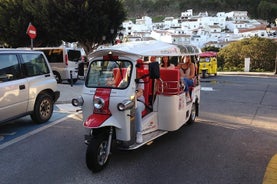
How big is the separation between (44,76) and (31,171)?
341cm

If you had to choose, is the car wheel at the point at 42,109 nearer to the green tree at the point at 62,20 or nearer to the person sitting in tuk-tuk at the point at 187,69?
the person sitting in tuk-tuk at the point at 187,69

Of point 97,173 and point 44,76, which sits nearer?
point 97,173

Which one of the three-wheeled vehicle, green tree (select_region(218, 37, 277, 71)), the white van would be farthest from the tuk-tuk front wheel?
green tree (select_region(218, 37, 277, 71))

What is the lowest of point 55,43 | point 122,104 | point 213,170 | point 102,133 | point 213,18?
point 213,170

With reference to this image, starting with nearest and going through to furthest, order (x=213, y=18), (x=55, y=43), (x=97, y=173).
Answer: (x=97, y=173)
(x=55, y=43)
(x=213, y=18)

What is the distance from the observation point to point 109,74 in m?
4.96

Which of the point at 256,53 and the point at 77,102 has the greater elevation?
the point at 256,53

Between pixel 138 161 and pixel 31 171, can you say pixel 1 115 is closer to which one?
pixel 31 171

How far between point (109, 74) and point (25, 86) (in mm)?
2638

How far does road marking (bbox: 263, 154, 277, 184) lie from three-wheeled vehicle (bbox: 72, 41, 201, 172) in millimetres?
1830

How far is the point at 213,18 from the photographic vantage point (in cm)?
12056

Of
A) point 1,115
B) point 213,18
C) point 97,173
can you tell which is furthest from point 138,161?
point 213,18

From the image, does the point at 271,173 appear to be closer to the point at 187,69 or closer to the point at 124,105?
the point at 124,105

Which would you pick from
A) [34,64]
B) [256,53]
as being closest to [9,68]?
[34,64]
